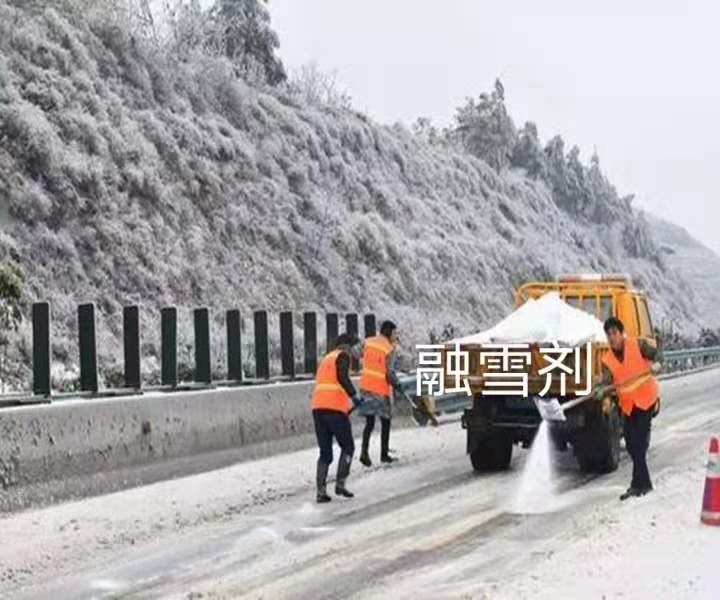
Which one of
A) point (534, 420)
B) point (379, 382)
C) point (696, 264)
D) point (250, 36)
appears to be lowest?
point (534, 420)

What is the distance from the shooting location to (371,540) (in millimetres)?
9656

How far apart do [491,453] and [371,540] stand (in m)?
4.79

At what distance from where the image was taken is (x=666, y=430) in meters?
18.7

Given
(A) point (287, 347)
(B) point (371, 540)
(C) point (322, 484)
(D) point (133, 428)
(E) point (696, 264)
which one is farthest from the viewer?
(E) point (696, 264)

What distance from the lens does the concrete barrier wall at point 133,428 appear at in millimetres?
11109

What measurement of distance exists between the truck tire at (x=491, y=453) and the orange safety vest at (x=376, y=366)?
1.75m

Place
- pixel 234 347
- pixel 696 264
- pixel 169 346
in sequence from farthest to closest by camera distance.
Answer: pixel 696 264
pixel 234 347
pixel 169 346

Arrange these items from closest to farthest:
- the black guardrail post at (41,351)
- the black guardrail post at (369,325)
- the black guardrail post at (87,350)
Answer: the black guardrail post at (41,351) → the black guardrail post at (87,350) → the black guardrail post at (369,325)

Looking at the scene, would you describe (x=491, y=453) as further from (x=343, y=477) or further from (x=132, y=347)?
(x=132, y=347)

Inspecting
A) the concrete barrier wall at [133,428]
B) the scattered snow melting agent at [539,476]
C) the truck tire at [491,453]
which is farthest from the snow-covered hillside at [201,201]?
the scattered snow melting agent at [539,476]

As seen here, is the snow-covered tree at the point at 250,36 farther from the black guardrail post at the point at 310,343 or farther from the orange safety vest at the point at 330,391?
the orange safety vest at the point at 330,391

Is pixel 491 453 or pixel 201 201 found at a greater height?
pixel 201 201

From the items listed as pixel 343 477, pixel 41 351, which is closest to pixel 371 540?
pixel 343 477

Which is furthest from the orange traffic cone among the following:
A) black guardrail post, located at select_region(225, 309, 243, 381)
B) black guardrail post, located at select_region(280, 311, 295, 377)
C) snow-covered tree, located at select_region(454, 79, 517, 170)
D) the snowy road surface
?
snow-covered tree, located at select_region(454, 79, 517, 170)
